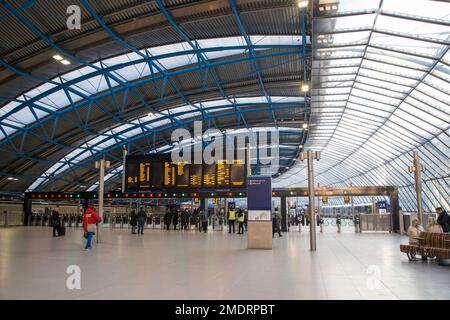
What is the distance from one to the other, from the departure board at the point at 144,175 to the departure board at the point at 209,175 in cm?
356

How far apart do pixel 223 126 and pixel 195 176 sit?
14.5 m

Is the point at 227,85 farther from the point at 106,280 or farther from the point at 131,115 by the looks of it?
the point at 106,280

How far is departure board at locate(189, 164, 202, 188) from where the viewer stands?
24.1 m

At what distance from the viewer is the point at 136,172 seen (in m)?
24.3

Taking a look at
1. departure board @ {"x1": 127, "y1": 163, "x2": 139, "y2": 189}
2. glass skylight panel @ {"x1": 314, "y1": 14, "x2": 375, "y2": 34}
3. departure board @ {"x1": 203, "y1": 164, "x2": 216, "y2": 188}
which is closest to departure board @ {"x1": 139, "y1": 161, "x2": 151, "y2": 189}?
departure board @ {"x1": 127, "y1": 163, "x2": 139, "y2": 189}

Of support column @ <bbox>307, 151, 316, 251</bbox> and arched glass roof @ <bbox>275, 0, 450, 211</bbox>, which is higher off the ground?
arched glass roof @ <bbox>275, 0, 450, 211</bbox>

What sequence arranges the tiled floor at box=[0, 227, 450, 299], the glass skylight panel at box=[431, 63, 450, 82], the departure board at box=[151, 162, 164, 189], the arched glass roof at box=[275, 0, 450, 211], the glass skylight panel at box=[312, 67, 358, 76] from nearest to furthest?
1. the tiled floor at box=[0, 227, 450, 299]
2. the arched glass roof at box=[275, 0, 450, 211]
3. the glass skylight panel at box=[431, 63, 450, 82]
4. the glass skylight panel at box=[312, 67, 358, 76]
5. the departure board at box=[151, 162, 164, 189]

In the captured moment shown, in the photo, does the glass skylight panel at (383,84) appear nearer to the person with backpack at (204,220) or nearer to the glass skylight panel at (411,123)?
the glass skylight panel at (411,123)

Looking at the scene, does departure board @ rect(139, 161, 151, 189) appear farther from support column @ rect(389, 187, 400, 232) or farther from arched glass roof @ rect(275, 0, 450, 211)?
support column @ rect(389, 187, 400, 232)

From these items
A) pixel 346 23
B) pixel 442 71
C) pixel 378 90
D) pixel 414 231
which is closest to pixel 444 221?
pixel 414 231

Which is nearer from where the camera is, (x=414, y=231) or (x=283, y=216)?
(x=414, y=231)

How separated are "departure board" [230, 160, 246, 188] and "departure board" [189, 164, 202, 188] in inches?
80.5

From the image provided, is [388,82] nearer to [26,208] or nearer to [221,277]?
[221,277]

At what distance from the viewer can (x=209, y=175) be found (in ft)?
78.8
